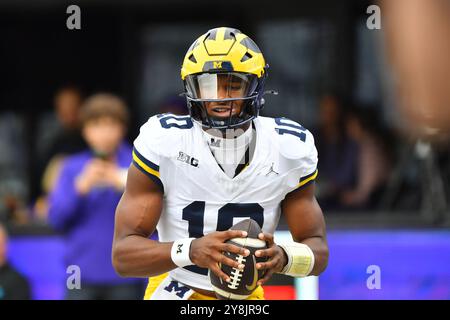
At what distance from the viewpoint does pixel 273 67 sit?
24.2 feet

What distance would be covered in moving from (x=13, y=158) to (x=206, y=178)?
4692mm

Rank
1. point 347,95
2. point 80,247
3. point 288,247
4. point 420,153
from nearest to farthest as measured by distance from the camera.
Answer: point 288,247, point 80,247, point 420,153, point 347,95

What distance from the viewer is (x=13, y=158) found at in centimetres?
755

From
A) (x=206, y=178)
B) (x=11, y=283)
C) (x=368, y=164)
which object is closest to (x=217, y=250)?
(x=206, y=178)

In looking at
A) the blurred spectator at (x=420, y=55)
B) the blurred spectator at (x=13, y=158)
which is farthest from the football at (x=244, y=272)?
the blurred spectator at (x=13, y=158)

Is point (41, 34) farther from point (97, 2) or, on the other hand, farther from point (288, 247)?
point (288, 247)

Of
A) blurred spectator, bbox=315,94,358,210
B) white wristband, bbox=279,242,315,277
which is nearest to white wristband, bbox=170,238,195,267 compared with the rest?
white wristband, bbox=279,242,315,277

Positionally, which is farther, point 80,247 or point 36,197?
point 36,197

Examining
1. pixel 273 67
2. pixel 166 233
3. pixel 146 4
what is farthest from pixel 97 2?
pixel 166 233

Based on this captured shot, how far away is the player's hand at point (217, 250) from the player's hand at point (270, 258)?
0.06 m

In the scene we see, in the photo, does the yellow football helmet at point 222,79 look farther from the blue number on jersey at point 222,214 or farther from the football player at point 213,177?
the blue number on jersey at point 222,214

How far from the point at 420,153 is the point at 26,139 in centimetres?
341

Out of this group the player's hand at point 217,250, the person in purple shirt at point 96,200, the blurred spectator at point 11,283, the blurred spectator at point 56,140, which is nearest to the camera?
the player's hand at point 217,250

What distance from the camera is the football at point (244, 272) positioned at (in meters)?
2.87
